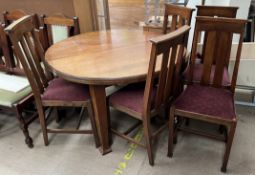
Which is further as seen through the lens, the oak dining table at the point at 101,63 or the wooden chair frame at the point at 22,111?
the wooden chair frame at the point at 22,111

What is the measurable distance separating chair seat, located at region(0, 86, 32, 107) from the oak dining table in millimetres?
373

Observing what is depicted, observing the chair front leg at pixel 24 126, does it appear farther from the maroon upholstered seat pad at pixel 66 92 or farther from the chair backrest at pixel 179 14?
the chair backrest at pixel 179 14

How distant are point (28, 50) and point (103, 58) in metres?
0.58

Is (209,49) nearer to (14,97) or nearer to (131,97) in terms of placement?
(131,97)

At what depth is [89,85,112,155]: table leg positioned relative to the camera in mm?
1771

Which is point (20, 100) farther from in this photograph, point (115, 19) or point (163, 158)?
point (115, 19)

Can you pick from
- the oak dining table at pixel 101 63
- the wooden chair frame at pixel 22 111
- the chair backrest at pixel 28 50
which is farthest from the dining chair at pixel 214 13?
the wooden chair frame at pixel 22 111

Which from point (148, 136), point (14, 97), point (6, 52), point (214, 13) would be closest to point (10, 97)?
point (14, 97)

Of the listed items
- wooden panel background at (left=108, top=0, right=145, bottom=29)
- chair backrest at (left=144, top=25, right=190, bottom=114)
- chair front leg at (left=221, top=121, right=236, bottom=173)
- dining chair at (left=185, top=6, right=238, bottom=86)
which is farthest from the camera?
wooden panel background at (left=108, top=0, right=145, bottom=29)

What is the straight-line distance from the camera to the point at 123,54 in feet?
6.48

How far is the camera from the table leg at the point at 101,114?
1.77m

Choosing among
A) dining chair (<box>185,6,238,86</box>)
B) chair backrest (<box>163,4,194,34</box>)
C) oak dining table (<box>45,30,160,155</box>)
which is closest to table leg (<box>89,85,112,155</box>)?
oak dining table (<box>45,30,160,155</box>)

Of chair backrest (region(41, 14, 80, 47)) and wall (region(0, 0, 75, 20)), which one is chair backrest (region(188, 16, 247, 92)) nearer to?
chair backrest (region(41, 14, 80, 47))

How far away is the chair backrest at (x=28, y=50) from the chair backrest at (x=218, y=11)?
5.08 ft
